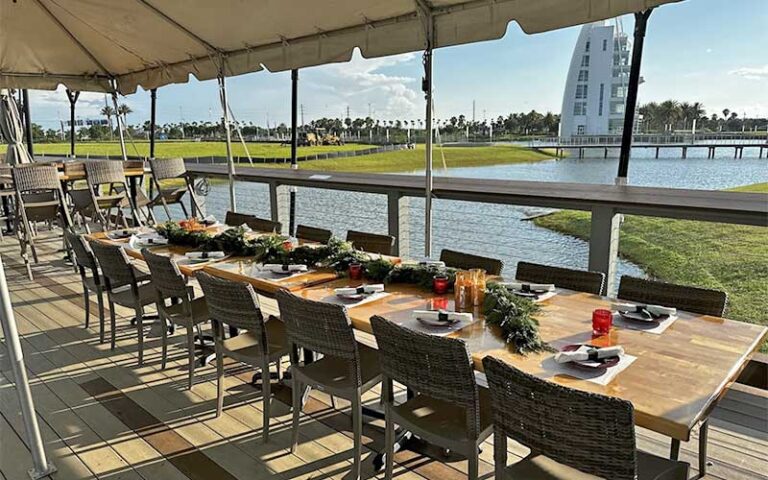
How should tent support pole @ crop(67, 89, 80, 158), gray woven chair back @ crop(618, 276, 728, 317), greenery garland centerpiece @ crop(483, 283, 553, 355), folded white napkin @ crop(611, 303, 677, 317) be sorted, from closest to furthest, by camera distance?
greenery garland centerpiece @ crop(483, 283, 553, 355)
folded white napkin @ crop(611, 303, 677, 317)
gray woven chair back @ crop(618, 276, 728, 317)
tent support pole @ crop(67, 89, 80, 158)

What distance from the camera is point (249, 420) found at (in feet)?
9.47

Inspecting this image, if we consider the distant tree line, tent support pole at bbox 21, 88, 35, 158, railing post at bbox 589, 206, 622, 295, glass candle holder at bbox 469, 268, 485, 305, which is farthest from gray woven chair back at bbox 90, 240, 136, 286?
tent support pole at bbox 21, 88, 35, 158

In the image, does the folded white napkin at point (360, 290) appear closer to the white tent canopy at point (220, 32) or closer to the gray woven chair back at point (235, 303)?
the gray woven chair back at point (235, 303)

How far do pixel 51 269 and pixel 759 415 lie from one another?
22.4 ft

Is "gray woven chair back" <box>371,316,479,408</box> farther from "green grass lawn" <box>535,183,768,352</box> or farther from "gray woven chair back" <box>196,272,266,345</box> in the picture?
"green grass lawn" <box>535,183,768,352</box>

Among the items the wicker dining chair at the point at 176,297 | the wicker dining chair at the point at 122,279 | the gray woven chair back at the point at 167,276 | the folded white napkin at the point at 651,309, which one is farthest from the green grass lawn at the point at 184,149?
the folded white napkin at the point at 651,309

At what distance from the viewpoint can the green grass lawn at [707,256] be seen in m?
6.63

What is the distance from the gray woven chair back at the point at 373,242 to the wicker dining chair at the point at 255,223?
82 cm

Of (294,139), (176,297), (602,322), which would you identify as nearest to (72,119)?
(294,139)

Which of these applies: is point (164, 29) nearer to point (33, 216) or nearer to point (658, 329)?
point (33, 216)

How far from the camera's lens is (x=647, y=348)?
1.88 meters

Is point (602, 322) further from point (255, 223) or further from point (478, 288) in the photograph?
point (255, 223)

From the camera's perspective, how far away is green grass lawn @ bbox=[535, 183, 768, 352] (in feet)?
21.8

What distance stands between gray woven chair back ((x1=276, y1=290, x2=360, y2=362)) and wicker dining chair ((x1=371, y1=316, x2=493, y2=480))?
0.63 feet
